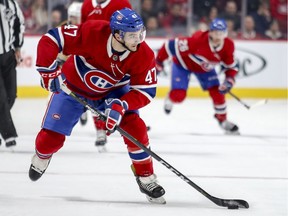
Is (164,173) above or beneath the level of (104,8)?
beneath

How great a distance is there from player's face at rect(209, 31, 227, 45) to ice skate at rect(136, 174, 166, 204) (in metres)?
2.66

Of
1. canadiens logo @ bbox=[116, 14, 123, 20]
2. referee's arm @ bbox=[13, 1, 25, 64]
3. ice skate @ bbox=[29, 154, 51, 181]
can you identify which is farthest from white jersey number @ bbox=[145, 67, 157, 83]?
referee's arm @ bbox=[13, 1, 25, 64]

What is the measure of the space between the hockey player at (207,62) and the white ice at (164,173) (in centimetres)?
26

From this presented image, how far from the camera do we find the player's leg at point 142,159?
3.34m

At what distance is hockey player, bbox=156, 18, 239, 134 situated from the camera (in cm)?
596

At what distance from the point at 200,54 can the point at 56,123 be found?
283 centimetres

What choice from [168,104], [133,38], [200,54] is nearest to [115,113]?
[133,38]

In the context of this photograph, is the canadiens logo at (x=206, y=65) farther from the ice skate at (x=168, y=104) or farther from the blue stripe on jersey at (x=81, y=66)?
the blue stripe on jersey at (x=81, y=66)

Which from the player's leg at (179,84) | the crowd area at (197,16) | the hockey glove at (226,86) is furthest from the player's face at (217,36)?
the crowd area at (197,16)

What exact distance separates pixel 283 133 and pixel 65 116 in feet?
10.0

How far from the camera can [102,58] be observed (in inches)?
132

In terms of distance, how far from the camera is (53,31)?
3371 mm

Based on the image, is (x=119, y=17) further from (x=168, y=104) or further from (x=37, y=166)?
(x=168, y=104)

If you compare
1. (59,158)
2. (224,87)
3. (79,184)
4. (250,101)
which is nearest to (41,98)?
(250,101)
